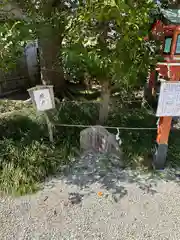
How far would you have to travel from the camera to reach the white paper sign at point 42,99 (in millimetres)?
2873

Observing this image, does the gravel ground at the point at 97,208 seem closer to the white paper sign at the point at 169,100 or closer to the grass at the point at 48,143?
the grass at the point at 48,143

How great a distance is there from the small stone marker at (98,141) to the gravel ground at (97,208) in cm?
30

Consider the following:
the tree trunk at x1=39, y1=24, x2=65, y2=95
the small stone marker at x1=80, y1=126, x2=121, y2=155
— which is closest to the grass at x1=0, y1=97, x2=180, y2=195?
the small stone marker at x1=80, y1=126, x2=121, y2=155

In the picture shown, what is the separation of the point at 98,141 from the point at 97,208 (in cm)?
102

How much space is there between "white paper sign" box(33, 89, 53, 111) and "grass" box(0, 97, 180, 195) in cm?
57

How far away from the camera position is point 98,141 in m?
3.27

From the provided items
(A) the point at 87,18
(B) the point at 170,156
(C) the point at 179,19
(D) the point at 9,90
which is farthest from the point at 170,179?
(D) the point at 9,90

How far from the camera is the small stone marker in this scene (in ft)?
10.6

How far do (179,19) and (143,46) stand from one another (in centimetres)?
48

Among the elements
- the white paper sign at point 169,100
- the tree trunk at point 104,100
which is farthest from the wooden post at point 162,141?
the tree trunk at point 104,100

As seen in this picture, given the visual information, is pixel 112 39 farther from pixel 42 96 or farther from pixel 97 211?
pixel 97 211

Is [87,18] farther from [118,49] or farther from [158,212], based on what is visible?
[158,212]

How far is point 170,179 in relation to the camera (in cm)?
299

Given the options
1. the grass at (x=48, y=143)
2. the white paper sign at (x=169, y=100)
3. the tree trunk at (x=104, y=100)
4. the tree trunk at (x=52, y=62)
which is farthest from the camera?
the tree trunk at (x=52, y=62)
